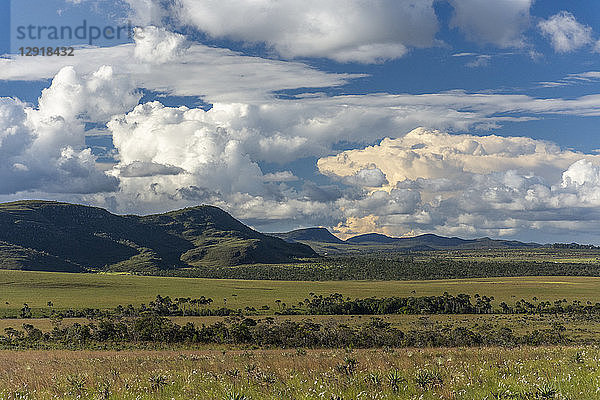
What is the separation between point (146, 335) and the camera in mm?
87312

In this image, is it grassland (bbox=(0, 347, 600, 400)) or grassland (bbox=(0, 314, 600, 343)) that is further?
grassland (bbox=(0, 314, 600, 343))

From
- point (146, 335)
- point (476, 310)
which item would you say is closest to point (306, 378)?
point (146, 335)

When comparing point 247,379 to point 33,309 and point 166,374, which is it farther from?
point 33,309

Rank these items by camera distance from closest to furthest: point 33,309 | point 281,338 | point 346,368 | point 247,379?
1. point 247,379
2. point 346,368
3. point 281,338
4. point 33,309

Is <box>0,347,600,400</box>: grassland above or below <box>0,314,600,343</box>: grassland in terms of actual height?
above

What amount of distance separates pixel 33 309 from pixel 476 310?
132270 mm

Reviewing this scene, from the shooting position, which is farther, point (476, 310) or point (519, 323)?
point (476, 310)

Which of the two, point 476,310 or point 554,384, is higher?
point 554,384

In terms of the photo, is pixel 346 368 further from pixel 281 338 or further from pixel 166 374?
pixel 281 338

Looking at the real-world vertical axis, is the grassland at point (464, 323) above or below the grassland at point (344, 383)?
below

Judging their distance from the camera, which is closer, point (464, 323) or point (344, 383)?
point (344, 383)

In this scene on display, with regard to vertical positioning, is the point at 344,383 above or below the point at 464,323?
above

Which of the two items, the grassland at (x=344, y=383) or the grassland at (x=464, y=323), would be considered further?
the grassland at (x=464, y=323)

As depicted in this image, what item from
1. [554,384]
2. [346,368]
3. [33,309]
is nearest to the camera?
[554,384]
